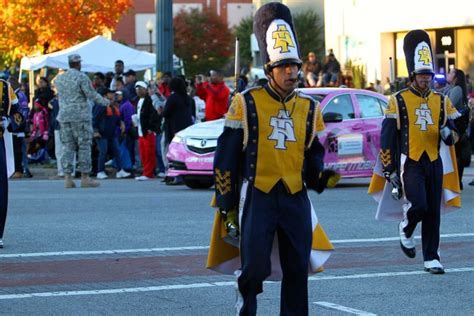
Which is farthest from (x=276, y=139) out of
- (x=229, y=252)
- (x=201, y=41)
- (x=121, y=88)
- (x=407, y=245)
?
(x=201, y=41)

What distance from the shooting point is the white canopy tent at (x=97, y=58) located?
31.1m

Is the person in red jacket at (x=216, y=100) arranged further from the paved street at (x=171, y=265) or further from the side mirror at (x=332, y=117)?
the paved street at (x=171, y=265)

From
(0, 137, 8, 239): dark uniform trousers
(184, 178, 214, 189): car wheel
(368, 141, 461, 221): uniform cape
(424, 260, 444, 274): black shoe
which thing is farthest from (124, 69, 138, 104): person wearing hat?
(424, 260, 444, 274): black shoe

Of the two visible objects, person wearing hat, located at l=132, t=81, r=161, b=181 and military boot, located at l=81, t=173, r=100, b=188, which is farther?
person wearing hat, located at l=132, t=81, r=161, b=181

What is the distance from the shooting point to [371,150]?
64.7ft

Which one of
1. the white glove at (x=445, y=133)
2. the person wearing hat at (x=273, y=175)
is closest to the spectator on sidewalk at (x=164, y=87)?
the white glove at (x=445, y=133)

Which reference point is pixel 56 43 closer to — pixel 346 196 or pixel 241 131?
pixel 346 196

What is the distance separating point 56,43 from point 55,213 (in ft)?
97.4

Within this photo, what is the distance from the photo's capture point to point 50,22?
1766 inches

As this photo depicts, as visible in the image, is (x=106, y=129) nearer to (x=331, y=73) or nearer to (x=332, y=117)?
(x=332, y=117)

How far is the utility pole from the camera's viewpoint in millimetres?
27656

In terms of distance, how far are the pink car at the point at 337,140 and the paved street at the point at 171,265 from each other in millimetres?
1831

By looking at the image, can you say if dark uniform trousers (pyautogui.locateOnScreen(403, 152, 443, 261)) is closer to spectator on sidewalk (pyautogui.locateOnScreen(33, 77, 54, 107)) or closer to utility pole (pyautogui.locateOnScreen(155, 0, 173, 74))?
spectator on sidewalk (pyautogui.locateOnScreen(33, 77, 54, 107))

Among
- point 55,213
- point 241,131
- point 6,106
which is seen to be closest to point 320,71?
point 55,213
